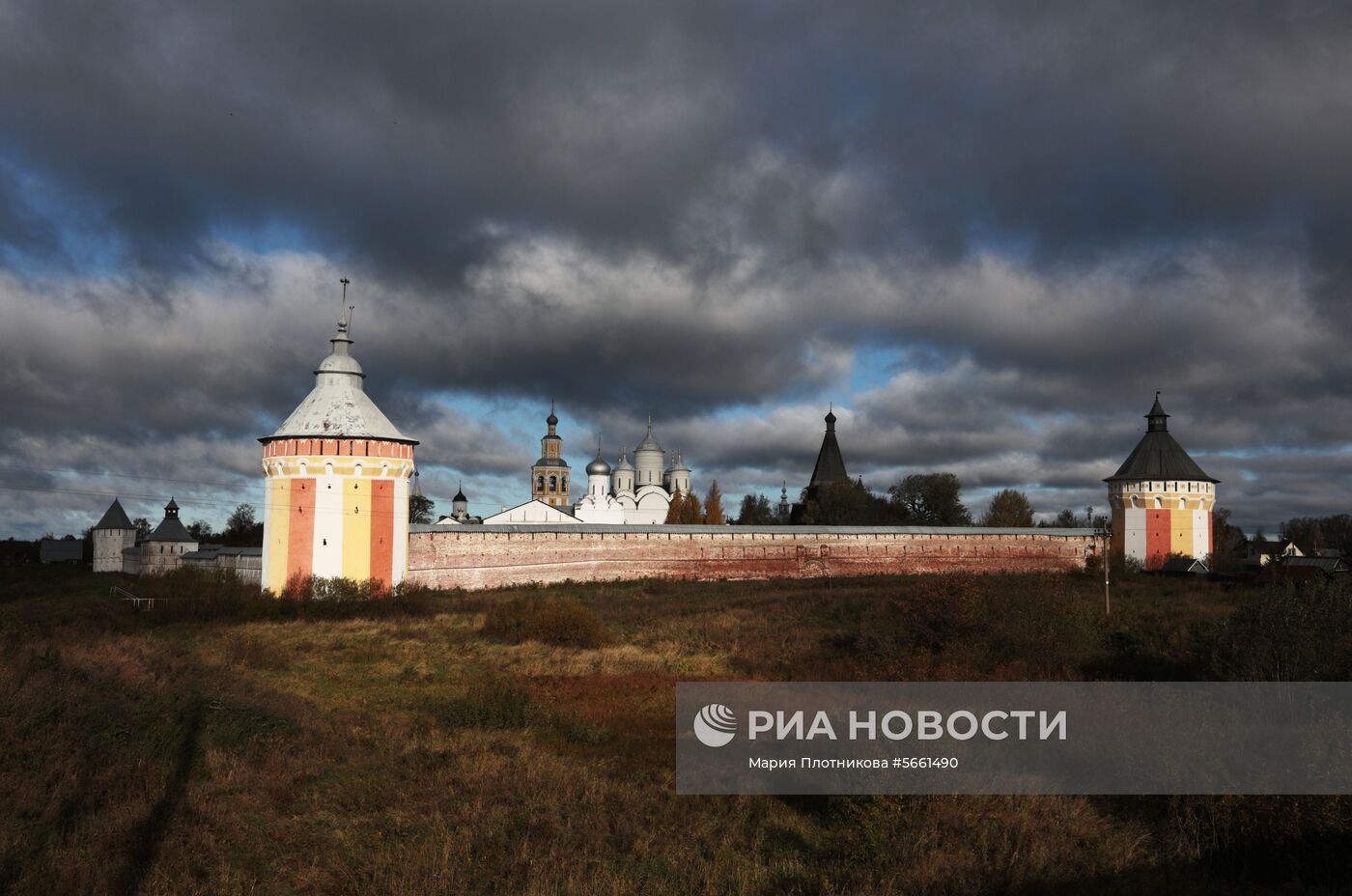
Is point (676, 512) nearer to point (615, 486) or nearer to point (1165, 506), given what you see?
point (615, 486)

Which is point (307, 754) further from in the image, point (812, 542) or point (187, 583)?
point (812, 542)

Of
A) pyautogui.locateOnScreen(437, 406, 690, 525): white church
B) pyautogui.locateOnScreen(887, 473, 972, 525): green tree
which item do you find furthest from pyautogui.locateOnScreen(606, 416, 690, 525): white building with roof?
pyautogui.locateOnScreen(887, 473, 972, 525): green tree

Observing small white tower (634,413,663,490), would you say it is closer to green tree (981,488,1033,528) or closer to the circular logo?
green tree (981,488,1033,528)

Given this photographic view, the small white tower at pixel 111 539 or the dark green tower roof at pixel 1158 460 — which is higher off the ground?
the dark green tower roof at pixel 1158 460

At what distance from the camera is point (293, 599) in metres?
22.1

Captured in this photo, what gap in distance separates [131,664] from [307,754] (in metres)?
4.81

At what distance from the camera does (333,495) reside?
962 inches

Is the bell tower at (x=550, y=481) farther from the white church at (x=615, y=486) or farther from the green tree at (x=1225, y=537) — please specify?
the green tree at (x=1225, y=537)

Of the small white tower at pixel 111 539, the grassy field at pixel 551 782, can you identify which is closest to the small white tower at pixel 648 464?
the small white tower at pixel 111 539

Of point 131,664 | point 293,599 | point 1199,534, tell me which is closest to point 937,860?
point 131,664

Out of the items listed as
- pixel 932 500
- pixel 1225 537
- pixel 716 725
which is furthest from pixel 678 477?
pixel 716 725

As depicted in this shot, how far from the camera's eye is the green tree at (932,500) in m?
50.2

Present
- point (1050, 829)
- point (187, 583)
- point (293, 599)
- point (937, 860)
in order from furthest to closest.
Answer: point (187, 583) → point (293, 599) → point (1050, 829) → point (937, 860)

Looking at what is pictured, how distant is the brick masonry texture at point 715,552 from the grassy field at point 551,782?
39.5 feet
